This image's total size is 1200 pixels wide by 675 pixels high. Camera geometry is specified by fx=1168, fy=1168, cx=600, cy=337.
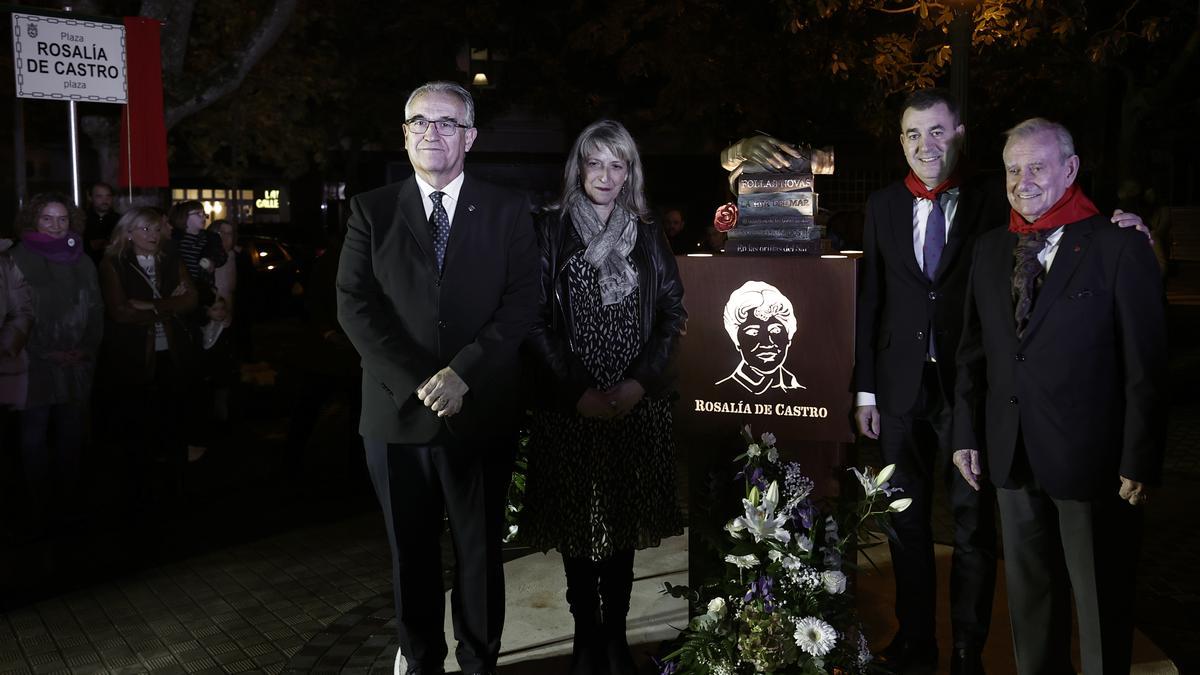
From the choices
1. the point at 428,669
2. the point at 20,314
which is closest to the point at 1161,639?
the point at 428,669

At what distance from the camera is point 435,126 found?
4121 mm

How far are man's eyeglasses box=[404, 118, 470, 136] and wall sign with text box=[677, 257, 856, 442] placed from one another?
1073 millimetres

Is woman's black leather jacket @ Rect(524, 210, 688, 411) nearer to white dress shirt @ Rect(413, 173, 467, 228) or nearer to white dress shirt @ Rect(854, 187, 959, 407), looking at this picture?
white dress shirt @ Rect(413, 173, 467, 228)

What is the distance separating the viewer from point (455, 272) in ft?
13.8

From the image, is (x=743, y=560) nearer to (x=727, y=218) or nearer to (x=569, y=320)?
(x=569, y=320)

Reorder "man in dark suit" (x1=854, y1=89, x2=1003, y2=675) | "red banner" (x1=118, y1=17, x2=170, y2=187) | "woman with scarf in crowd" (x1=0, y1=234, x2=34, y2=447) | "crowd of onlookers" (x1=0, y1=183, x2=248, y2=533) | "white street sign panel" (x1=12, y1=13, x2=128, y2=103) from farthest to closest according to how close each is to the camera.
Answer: "red banner" (x1=118, y1=17, x2=170, y2=187) → "white street sign panel" (x1=12, y1=13, x2=128, y2=103) → "crowd of onlookers" (x1=0, y1=183, x2=248, y2=533) → "woman with scarf in crowd" (x1=0, y1=234, x2=34, y2=447) → "man in dark suit" (x1=854, y1=89, x2=1003, y2=675)

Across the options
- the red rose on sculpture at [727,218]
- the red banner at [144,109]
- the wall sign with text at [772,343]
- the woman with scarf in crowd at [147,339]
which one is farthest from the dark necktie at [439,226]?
the red banner at [144,109]

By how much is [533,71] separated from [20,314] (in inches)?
947

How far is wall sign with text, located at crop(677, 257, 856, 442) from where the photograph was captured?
4.39 m

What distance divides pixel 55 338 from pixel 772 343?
199 inches

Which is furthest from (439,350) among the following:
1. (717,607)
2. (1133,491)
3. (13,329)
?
(13,329)

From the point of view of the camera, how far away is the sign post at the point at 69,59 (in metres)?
8.74

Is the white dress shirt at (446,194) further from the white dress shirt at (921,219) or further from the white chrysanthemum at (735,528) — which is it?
the white dress shirt at (921,219)

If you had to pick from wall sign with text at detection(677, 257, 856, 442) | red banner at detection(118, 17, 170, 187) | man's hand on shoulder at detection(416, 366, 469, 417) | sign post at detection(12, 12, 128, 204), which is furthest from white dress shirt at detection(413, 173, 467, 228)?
red banner at detection(118, 17, 170, 187)
